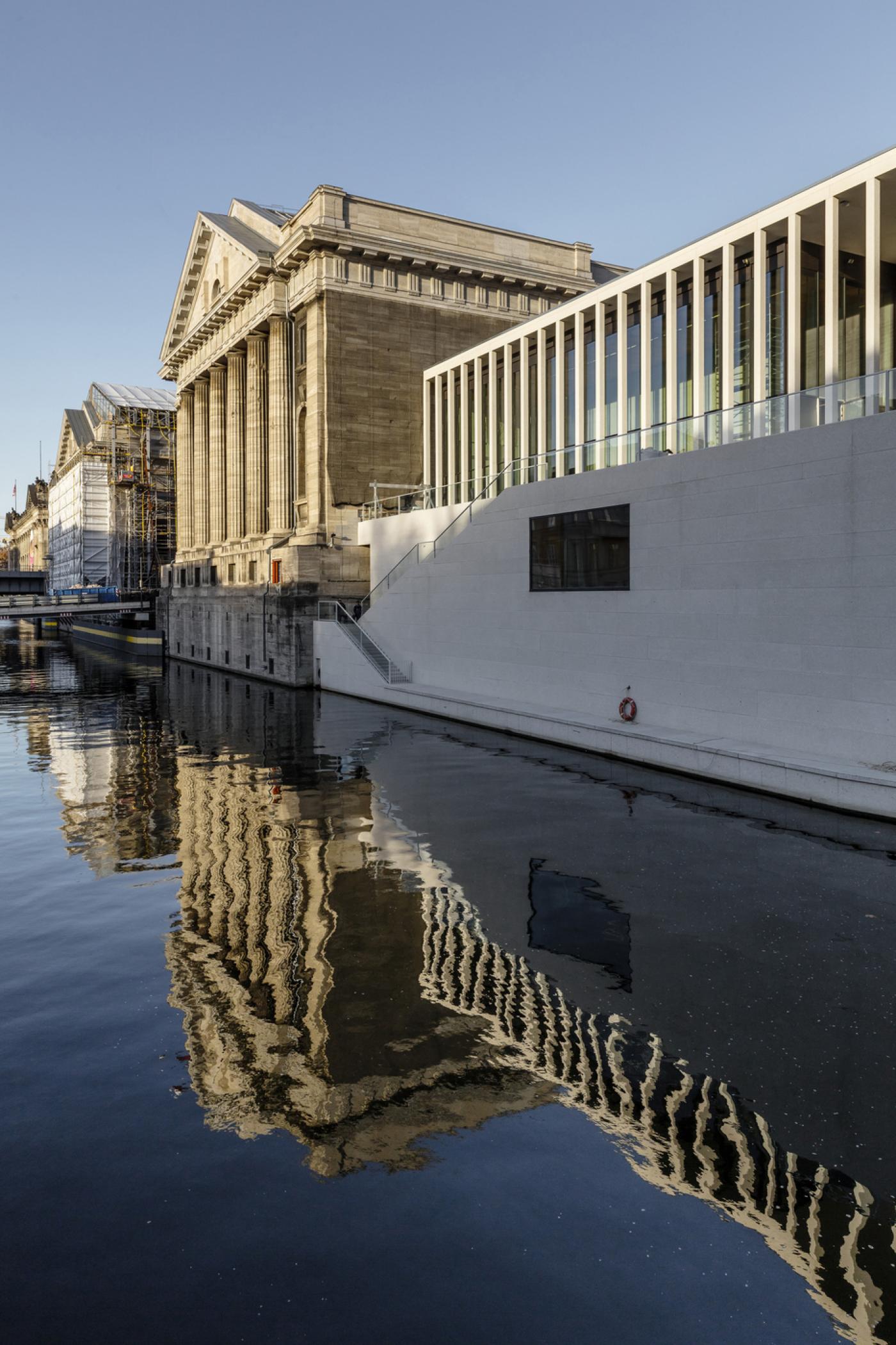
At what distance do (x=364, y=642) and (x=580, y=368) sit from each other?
12.1m

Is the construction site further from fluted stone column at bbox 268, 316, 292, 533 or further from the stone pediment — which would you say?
fluted stone column at bbox 268, 316, 292, 533

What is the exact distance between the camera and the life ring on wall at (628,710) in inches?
809

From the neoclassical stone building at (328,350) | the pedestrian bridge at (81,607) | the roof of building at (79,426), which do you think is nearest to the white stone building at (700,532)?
the neoclassical stone building at (328,350)

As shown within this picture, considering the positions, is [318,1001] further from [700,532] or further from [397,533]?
[397,533]

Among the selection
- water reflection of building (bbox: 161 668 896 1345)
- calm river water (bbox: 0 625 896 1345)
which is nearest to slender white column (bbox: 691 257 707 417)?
calm river water (bbox: 0 625 896 1345)

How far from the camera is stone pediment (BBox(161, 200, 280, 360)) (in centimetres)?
4497

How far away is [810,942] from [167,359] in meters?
62.3

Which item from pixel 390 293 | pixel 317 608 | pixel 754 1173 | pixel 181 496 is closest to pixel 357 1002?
pixel 754 1173

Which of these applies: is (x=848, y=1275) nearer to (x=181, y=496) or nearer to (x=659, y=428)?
(x=659, y=428)

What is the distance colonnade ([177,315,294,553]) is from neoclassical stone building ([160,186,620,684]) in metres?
0.12

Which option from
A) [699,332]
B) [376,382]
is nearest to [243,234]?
[376,382]

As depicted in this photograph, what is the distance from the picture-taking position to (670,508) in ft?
64.8

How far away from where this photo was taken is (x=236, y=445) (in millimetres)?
52344

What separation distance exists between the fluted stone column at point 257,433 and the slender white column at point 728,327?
2849 cm
